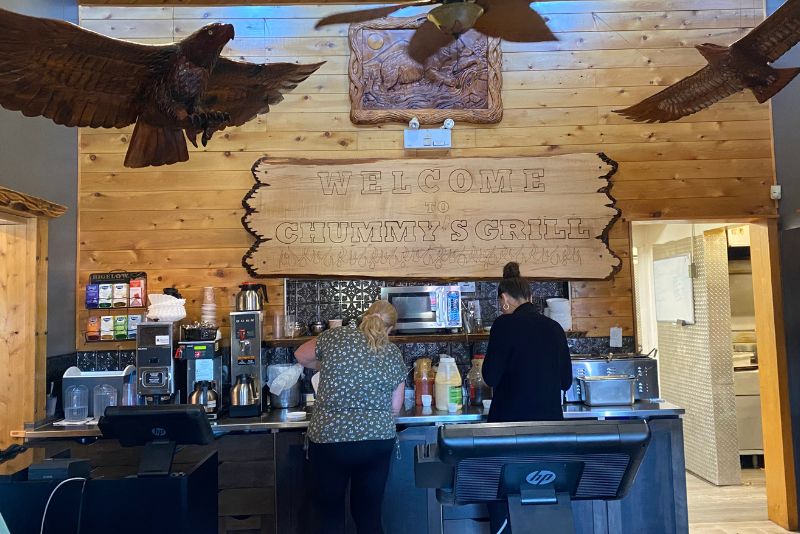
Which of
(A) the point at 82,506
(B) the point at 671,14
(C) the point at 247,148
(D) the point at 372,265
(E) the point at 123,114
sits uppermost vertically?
(B) the point at 671,14

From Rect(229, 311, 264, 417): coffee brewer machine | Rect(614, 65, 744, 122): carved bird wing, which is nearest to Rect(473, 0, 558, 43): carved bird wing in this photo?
Rect(614, 65, 744, 122): carved bird wing

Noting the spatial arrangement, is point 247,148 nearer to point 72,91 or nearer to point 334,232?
point 334,232

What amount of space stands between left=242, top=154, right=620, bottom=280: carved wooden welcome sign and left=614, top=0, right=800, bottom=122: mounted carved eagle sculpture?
63cm

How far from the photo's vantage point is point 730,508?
14.7 feet

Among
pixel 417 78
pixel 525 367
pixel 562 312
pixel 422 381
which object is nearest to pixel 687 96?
pixel 562 312

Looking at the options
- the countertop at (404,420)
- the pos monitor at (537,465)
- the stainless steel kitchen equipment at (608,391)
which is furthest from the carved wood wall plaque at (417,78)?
the pos monitor at (537,465)

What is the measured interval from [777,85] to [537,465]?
99.8 inches

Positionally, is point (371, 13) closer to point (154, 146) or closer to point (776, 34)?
point (154, 146)

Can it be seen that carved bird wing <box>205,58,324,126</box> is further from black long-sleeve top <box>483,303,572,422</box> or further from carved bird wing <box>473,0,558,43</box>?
black long-sleeve top <box>483,303,572,422</box>

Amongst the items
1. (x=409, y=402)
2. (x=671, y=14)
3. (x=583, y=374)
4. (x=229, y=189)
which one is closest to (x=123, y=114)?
(x=229, y=189)

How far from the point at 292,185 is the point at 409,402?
1595mm

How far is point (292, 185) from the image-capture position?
4098 millimetres

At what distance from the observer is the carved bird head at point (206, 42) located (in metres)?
2.09

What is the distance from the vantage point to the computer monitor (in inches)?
82.1
